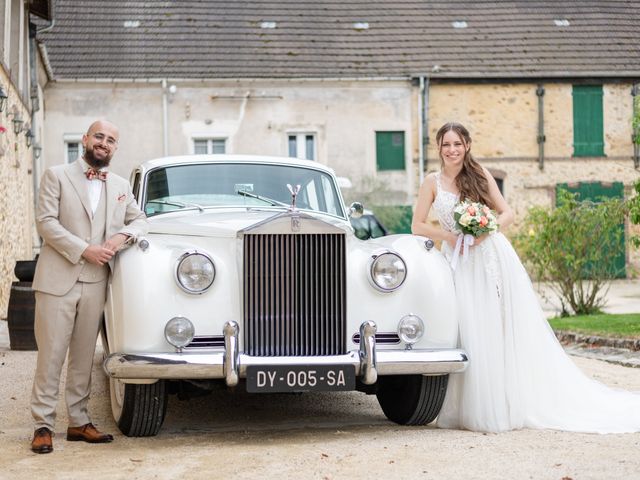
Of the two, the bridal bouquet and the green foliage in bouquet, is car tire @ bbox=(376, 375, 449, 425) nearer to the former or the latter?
the bridal bouquet

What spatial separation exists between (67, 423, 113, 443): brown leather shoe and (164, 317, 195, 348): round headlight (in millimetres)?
721

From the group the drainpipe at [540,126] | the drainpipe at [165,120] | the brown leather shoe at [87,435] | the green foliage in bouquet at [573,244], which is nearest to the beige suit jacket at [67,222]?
the brown leather shoe at [87,435]

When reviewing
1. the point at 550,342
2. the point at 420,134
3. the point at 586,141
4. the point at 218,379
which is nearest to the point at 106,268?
the point at 218,379

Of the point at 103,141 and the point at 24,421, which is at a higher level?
the point at 103,141

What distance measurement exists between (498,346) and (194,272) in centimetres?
188

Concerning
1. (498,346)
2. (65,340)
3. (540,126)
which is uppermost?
(540,126)

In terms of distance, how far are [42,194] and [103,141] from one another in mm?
437

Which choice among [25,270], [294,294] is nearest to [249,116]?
[25,270]

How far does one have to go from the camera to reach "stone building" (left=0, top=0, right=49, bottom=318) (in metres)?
14.4

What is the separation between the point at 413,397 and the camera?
5.99 metres

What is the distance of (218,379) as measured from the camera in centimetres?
548

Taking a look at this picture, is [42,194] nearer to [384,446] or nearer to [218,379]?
[218,379]

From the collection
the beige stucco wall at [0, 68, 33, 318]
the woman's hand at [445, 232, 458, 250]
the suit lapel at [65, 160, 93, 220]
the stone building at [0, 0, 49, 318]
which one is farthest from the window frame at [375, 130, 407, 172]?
the suit lapel at [65, 160, 93, 220]

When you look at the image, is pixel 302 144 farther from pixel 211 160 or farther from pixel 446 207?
pixel 446 207
